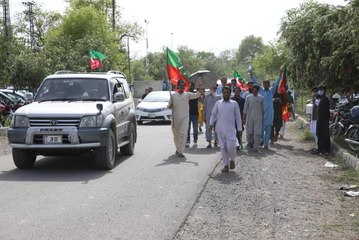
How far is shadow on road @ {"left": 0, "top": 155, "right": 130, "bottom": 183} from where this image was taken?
923cm

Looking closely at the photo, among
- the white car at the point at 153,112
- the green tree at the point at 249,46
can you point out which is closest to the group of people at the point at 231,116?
the white car at the point at 153,112

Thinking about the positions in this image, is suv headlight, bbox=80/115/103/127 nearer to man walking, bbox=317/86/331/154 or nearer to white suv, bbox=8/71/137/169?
white suv, bbox=8/71/137/169

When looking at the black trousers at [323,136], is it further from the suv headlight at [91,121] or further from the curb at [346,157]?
the suv headlight at [91,121]

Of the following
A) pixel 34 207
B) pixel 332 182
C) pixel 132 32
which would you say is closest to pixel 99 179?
pixel 34 207

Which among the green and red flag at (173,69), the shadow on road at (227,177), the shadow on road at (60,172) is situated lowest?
the shadow on road at (227,177)

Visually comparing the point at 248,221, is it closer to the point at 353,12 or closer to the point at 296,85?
the point at 353,12

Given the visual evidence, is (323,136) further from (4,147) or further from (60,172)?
(4,147)

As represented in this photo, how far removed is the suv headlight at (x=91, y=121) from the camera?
9.59 metres

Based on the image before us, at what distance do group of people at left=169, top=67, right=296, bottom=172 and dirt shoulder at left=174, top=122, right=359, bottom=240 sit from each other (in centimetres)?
77

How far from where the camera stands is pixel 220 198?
309 inches

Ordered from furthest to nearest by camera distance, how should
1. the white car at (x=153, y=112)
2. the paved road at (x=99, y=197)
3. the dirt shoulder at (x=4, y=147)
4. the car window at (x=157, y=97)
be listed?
the car window at (x=157, y=97), the white car at (x=153, y=112), the dirt shoulder at (x=4, y=147), the paved road at (x=99, y=197)

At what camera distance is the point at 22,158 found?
1007cm

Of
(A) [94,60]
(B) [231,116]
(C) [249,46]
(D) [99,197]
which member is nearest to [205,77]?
(B) [231,116]

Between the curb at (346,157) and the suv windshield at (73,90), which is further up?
the suv windshield at (73,90)
